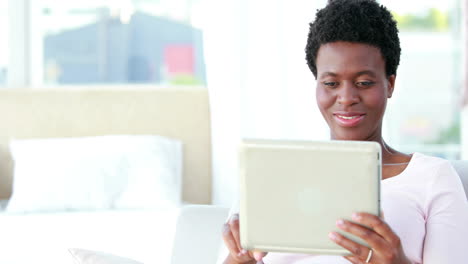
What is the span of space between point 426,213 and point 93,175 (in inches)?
92.7

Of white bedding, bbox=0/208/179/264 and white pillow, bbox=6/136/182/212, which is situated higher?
white pillow, bbox=6/136/182/212

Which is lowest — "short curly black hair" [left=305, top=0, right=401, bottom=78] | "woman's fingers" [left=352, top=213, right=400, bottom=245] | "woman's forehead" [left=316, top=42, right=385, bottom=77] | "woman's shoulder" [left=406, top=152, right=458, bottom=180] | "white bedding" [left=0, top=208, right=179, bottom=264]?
"white bedding" [left=0, top=208, right=179, bottom=264]

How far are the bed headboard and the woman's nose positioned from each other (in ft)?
8.23

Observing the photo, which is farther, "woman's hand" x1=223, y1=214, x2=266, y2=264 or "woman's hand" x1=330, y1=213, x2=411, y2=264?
"woman's hand" x1=223, y1=214, x2=266, y2=264

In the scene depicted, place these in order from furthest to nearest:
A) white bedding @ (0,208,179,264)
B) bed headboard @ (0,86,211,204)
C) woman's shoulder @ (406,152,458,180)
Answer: bed headboard @ (0,86,211,204) → white bedding @ (0,208,179,264) → woman's shoulder @ (406,152,458,180)

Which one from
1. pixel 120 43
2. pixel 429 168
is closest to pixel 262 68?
pixel 120 43

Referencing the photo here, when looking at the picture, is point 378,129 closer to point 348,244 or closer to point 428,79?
point 348,244

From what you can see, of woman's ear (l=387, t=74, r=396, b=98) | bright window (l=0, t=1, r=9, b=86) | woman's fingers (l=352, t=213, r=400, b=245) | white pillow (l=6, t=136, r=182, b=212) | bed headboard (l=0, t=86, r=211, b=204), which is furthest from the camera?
bright window (l=0, t=1, r=9, b=86)

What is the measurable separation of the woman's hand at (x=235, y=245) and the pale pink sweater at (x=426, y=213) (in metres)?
0.14

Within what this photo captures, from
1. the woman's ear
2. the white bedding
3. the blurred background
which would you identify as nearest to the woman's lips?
the woman's ear

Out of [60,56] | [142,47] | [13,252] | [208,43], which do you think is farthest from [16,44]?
[13,252]

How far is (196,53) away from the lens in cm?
441

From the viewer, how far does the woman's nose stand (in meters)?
1.38

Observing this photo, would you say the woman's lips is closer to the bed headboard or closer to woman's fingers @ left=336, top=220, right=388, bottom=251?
woman's fingers @ left=336, top=220, right=388, bottom=251
